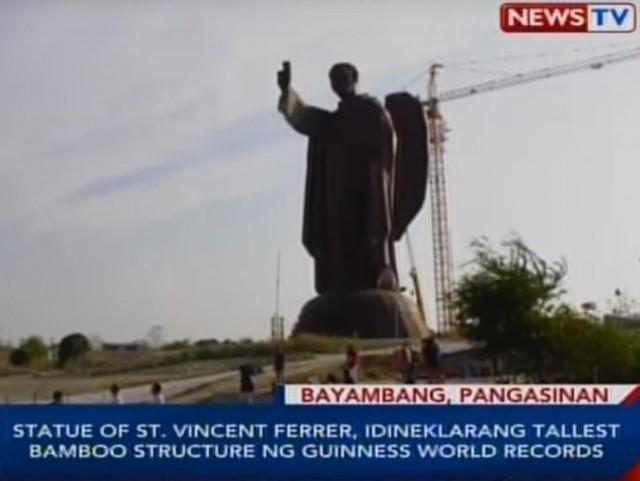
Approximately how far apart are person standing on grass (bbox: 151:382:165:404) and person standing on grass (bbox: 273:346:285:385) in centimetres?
43

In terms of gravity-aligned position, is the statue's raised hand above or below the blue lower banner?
above

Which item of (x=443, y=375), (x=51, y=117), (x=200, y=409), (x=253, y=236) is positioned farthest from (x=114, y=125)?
(x=443, y=375)

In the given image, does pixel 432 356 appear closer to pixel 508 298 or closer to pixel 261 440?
pixel 508 298

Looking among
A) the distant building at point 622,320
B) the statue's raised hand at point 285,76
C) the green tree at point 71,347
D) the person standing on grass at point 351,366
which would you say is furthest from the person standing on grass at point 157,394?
the distant building at point 622,320

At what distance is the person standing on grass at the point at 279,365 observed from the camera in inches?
276

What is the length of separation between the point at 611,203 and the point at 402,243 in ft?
2.60

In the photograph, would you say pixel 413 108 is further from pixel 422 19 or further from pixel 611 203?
pixel 611 203

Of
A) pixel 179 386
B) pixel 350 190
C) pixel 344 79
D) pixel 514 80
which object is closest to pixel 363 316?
pixel 350 190

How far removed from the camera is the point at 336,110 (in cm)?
705

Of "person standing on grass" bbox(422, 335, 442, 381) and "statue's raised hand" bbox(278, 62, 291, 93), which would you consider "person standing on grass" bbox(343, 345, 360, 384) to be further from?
"statue's raised hand" bbox(278, 62, 291, 93)

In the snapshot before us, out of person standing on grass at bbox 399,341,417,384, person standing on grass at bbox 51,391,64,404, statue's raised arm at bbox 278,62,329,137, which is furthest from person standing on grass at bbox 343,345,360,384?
person standing on grass at bbox 51,391,64,404

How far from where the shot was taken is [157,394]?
702cm

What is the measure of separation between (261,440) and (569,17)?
1936 mm

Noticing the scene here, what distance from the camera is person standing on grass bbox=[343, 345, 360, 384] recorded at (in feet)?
23.0
